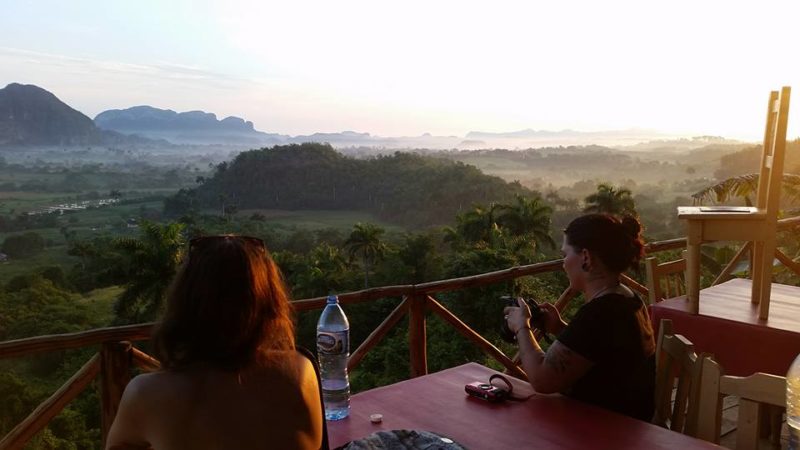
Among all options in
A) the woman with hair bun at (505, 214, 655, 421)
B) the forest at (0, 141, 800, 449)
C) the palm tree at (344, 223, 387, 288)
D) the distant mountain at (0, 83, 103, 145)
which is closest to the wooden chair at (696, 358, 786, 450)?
the woman with hair bun at (505, 214, 655, 421)

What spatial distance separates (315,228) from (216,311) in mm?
55816

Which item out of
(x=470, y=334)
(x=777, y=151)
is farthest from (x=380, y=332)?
(x=777, y=151)

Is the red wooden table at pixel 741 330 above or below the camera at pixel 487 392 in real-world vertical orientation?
below

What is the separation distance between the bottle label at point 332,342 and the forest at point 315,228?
8352mm

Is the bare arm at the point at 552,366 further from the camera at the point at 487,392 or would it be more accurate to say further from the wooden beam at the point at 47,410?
the wooden beam at the point at 47,410

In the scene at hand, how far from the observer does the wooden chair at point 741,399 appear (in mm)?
1500

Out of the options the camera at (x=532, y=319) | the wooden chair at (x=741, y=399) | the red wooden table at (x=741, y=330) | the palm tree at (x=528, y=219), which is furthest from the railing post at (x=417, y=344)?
the palm tree at (x=528, y=219)

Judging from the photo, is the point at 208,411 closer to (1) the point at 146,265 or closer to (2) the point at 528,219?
(1) the point at 146,265

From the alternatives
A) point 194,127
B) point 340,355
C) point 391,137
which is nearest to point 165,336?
point 340,355

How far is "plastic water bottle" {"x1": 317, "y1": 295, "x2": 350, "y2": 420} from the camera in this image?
1.75 m

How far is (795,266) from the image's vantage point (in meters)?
4.70

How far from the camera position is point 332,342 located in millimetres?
1789

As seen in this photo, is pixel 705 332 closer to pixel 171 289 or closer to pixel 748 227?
pixel 748 227

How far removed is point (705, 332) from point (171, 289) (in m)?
2.77
